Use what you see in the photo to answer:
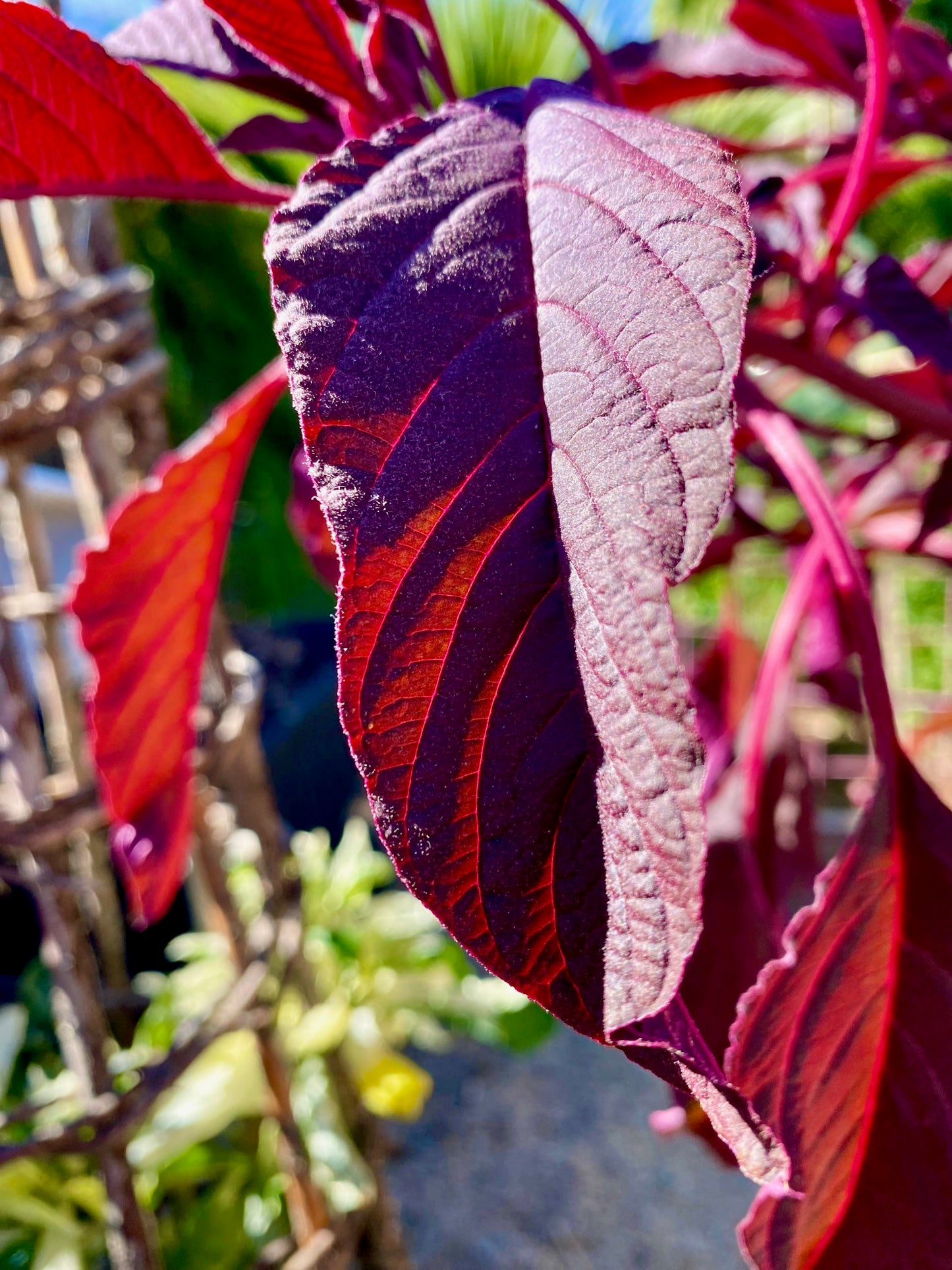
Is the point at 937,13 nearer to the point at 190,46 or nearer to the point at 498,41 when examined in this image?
the point at 190,46

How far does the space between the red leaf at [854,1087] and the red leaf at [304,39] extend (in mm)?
244

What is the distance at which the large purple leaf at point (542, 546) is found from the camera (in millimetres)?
137

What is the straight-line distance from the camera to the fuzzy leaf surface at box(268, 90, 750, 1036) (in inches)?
5.4

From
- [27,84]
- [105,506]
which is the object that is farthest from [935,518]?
[105,506]

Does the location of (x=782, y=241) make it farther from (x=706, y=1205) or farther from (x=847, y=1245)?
(x=706, y=1205)

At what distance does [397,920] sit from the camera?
1.12 metres

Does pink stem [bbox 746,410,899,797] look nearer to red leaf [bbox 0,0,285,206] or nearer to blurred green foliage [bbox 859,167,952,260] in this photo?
red leaf [bbox 0,0,285,206]

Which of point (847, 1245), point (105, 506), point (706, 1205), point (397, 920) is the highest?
point (105, 506)

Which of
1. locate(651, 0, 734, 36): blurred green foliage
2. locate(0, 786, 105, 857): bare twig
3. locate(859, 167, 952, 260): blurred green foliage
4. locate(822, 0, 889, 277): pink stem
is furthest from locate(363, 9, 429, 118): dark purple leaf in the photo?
locate(651, 0, 734, 36): blurred green foliage

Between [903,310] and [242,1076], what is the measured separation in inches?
28.7

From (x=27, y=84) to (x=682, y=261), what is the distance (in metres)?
0.16

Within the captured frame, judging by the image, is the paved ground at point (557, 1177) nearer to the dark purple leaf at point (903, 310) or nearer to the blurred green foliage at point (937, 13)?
the dark purple leaf at point (903, 310)

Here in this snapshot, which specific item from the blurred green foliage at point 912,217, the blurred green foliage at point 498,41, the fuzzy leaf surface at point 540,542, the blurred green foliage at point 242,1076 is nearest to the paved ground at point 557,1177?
the blurred green foliage at point 242,1076

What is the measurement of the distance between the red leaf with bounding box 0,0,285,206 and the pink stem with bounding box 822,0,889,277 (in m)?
0.18
